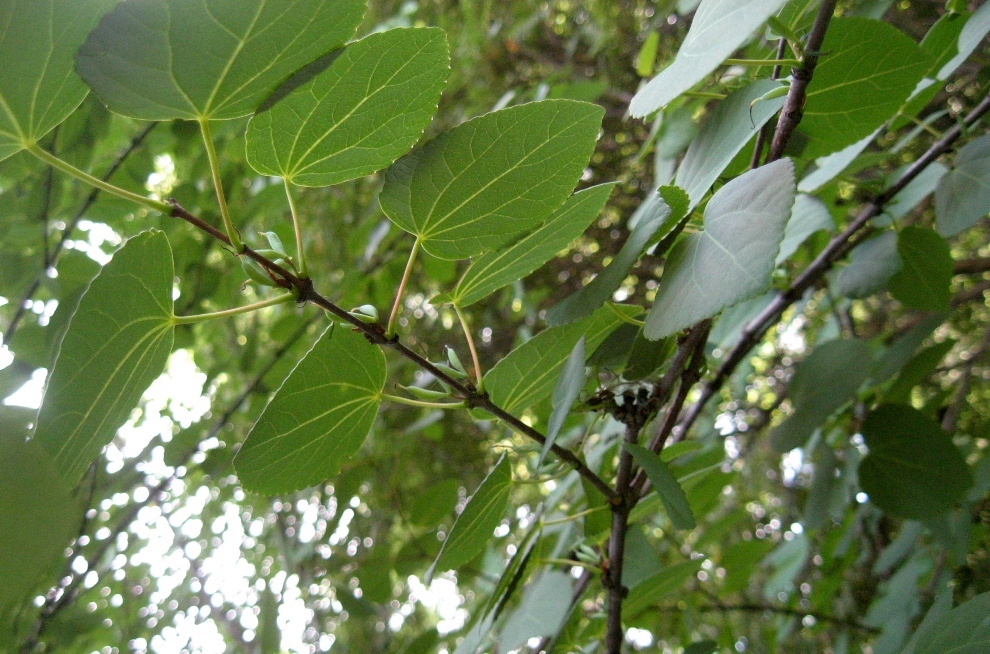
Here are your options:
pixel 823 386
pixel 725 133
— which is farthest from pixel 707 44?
pixel 823 386

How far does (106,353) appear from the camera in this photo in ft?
1.28

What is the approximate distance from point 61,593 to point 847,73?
1124 millimetres

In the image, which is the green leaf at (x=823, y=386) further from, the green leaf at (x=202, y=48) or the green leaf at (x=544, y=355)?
the green leaf at (x=202, y=48)

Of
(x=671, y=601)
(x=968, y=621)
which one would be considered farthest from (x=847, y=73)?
(x=671, y=601)

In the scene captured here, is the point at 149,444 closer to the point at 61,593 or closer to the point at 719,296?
the point at 61,593

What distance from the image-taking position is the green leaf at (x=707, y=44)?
319 millimetres

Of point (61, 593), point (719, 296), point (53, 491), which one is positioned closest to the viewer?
point (53, 491)

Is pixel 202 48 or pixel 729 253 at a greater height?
pixel 202 48

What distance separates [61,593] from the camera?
102 centimetres

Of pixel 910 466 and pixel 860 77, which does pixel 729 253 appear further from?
pixel 910 466

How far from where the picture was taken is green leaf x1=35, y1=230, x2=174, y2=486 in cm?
38

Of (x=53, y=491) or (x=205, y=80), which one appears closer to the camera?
(x=53, y=491)

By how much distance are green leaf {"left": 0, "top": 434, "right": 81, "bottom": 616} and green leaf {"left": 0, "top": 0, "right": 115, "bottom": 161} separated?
219 millimetres

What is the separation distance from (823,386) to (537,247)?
14.9 inches
